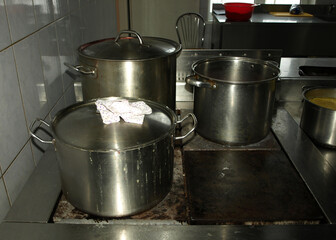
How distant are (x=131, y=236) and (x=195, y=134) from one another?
1.59 feet

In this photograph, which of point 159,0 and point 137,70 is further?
point 159,0

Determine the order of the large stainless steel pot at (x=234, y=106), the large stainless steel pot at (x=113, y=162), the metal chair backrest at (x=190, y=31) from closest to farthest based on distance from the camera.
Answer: the large stainless steel pot at (x=113, y=162), the large stainless steel pot at (x=234, y=106), the metal chair backrest at (x=190, y=31)

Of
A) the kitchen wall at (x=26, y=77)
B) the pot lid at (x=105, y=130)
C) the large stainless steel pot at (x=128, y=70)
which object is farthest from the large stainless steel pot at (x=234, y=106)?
the kitchen wall at (x=26, y=77)

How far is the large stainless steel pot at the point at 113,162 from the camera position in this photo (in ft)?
2.09

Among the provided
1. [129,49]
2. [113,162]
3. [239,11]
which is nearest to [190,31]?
[239,11]

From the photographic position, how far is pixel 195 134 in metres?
1.07

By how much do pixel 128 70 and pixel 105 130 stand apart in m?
0.28

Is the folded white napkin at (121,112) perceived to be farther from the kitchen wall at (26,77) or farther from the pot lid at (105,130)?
the kitchen wall at (26,77)

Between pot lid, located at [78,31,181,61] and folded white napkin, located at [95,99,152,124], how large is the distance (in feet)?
0.76

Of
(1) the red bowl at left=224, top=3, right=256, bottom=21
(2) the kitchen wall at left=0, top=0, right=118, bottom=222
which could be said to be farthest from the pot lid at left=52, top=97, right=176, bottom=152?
(1) the red bowl at left=224, top=3, right=256, bottom=21

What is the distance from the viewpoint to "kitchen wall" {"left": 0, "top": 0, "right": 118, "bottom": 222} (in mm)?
745

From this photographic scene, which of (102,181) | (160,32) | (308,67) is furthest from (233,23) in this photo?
(102,181)

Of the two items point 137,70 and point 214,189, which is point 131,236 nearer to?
point 214,189

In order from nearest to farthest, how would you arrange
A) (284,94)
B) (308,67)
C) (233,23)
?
(284,94), (308,67), (233,23)
